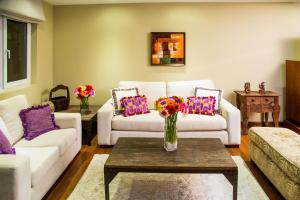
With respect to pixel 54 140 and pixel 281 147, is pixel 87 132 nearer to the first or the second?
pixel 54 140

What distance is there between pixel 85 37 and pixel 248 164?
11.7 ft

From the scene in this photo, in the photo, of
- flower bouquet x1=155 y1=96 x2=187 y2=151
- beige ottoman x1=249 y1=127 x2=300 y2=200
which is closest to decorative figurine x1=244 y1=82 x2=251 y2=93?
beige ottoman x1=249 y1=127 x2=300 y2=200

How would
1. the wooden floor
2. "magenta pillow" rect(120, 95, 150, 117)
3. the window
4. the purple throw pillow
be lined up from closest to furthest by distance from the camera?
the purple throw pillow → the wooden floor → the window → "magenta pillow" rect(120, 95, 150, 117)

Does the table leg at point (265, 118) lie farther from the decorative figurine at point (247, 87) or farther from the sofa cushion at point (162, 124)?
the sofa cushion at point (162, 124)

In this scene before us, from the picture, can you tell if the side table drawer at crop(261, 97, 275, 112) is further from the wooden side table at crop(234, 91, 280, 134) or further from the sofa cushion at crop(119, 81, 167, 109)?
the sofa cushion at crop(119, 81, 167, 109)

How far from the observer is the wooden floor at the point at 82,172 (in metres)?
3.06

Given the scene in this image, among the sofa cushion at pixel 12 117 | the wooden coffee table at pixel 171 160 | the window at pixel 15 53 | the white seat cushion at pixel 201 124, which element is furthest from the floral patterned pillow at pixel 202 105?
the window at pixel 15 53

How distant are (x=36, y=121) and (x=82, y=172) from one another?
800 mm

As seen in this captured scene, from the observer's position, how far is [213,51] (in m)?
5.59

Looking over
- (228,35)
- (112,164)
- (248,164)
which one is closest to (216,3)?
(228,35)

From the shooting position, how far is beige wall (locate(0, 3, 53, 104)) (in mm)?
4957

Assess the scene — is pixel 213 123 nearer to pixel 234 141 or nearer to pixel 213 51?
pixel 234 141

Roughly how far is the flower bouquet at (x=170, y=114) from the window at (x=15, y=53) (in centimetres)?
239

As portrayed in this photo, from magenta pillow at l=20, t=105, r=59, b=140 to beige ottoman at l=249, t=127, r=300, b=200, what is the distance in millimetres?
2457
